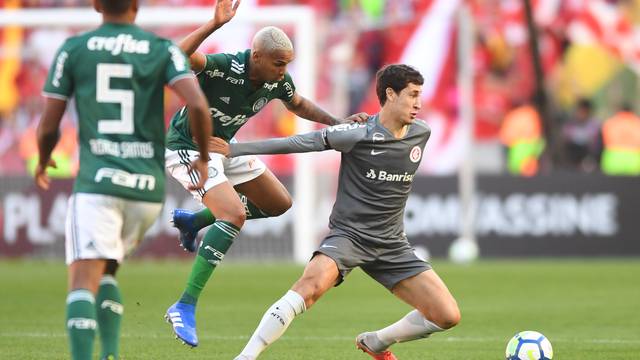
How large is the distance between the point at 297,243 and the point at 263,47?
34.9 ft

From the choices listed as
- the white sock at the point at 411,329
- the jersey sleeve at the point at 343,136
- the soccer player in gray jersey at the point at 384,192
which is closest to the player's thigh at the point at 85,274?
the soccer player in gray jersey at the point at 384,192

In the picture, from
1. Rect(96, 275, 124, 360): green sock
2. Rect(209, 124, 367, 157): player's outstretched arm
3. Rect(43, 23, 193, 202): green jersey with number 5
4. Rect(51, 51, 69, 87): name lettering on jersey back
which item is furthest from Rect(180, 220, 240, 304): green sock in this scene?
Rect(51, 51, 69, 87): name lettering on jersey back

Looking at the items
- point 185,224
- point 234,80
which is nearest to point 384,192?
point 234,80

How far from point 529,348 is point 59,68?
11.8 feet

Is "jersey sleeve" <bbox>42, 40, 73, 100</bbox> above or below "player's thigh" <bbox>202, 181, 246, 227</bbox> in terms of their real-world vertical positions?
above

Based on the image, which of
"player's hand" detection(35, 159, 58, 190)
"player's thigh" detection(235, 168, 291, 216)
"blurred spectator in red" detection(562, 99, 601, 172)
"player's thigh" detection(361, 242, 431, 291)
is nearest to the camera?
"player's hand" detection(35, 159, 58, 190)

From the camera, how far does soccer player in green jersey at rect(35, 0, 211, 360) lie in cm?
639

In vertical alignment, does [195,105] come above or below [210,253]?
above

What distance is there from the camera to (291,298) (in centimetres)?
768

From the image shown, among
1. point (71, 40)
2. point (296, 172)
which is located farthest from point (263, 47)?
point (296, 172)

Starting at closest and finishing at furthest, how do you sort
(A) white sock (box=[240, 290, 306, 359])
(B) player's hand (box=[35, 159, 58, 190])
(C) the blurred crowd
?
(B) player's hand (box=[35, 159, 58, 190]), (A) white sock (box=[240, 290, 306, 359]), (C) the blurred crowd

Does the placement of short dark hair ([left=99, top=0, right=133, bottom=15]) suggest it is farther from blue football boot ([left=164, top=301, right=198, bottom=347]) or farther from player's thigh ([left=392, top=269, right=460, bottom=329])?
blue football boot ([left=164, top=301, right=198, bottom=347])

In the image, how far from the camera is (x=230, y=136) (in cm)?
974

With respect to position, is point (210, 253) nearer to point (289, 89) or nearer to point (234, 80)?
point (234, 80)
